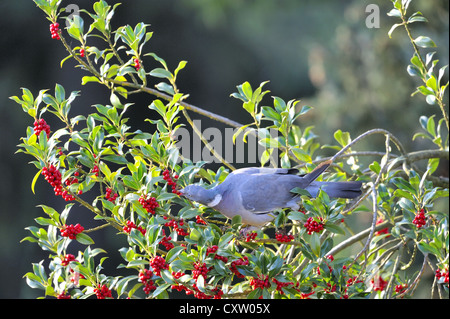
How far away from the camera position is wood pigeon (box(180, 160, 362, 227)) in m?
1.52

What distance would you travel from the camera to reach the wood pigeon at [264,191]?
152 centimetres

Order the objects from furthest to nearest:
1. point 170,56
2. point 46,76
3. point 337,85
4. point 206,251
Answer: point 170,56 < point 46,76 < point 337,85 < point 206,251

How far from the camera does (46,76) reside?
5.71 meters

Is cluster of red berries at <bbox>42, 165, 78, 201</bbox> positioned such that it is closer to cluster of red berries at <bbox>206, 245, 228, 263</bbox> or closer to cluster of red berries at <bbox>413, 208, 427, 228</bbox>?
cluster of red berries at <bbox>206, 245, 228, 263</bbox>

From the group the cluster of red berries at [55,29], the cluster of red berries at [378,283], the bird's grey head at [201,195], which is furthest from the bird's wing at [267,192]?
the cluster of red berries at [55,29]

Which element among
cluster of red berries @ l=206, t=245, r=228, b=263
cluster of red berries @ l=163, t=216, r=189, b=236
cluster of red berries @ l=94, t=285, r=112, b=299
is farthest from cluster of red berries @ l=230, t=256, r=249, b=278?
cluster of red berries @ l=94, t=285, r=112, b=299

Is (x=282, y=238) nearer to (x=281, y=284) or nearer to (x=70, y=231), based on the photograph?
(x=281, y=284)

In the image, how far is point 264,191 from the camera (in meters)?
1.60

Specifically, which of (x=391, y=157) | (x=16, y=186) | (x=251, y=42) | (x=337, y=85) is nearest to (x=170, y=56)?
(x=251, y=42)

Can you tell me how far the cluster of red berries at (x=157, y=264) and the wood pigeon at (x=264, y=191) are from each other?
0.24 meters

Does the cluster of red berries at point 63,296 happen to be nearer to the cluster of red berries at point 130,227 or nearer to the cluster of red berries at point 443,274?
the cluster of red berries at point 130,227

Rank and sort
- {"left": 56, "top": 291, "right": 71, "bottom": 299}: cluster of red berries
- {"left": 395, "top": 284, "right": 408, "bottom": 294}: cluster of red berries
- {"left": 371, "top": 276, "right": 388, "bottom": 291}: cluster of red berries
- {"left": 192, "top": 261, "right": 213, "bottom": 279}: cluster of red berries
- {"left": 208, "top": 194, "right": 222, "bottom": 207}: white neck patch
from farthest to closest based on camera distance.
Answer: {"left": 371, "top": 276, "right": 388, "bottom": 291}: cluster of red berries, {"left": 395, "top": 284, "right": 408, "bottom": 294}: cluster of red berries, {"left": 208, "top": 194, "right": 222, "bottom": 207}: white neck patch, {"left": 56, "top": 291, "right": 71, "bottom": 299}: cluster of red berries, {"left": 192, "top": 261, "right": 213, "bottom": 279}: cluster of red berries
